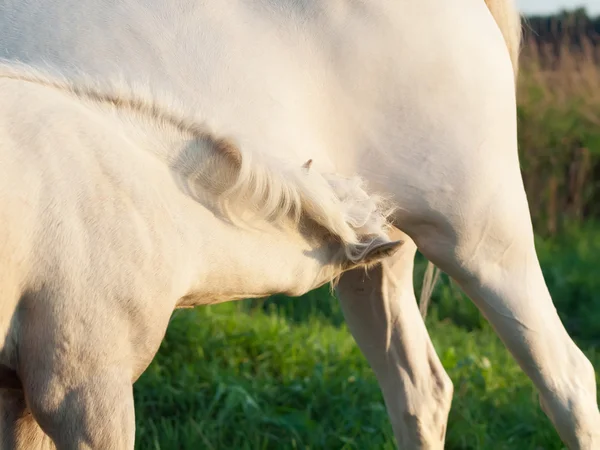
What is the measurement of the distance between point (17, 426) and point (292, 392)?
69.8 inches

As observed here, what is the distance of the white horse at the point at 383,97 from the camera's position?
7.01 ft

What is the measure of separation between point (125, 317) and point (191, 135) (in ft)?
1.39

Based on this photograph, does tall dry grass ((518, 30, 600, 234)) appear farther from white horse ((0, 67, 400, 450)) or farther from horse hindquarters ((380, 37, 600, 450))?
white horse ((0, 67, 400, 450))

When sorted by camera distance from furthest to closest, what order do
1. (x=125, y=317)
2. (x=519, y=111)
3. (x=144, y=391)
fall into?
(x=519, y=111), (x=144, y=391), (x=125, y=317)

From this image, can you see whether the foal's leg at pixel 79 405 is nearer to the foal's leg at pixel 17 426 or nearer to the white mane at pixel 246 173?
the foal's leg at pixel 17 426

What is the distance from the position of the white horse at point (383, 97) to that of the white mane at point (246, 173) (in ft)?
0.15

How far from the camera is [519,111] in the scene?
7.54 meters

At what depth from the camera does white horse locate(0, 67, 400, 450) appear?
5.26ft

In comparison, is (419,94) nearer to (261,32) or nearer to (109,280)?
(261,32)

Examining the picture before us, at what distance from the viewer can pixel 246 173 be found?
1.88m

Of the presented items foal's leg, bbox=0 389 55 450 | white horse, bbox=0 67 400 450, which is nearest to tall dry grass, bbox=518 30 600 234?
white horse, bbox=0 67 400 450

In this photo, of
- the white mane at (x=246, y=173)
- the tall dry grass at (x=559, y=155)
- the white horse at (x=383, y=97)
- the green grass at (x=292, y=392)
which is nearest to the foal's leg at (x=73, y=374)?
the white mane at (x=246, y=173)

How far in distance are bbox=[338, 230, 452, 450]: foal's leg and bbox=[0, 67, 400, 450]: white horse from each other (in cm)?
84

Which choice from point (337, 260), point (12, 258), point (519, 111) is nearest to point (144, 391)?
point (337, 260)
